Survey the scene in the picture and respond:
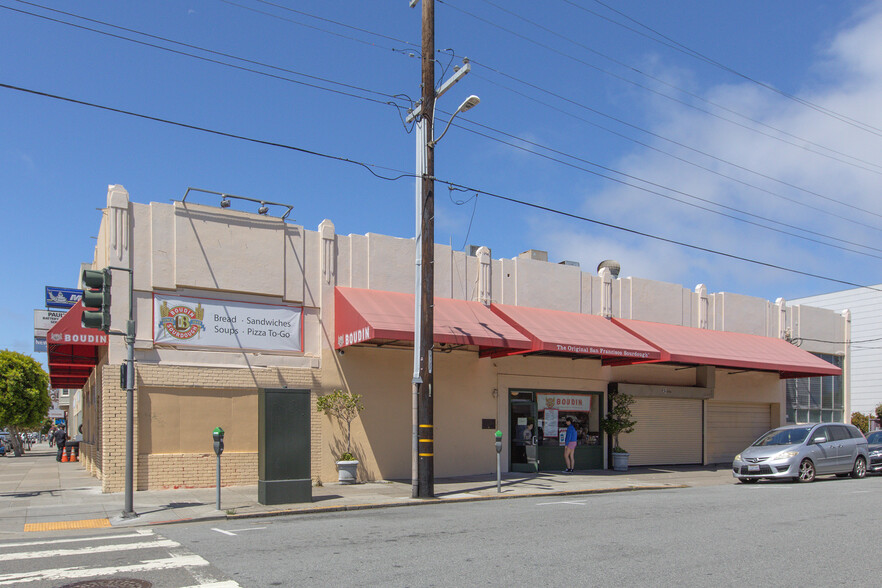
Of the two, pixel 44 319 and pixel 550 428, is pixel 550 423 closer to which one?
pixel 550 428

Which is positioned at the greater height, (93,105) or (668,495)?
(93,105)

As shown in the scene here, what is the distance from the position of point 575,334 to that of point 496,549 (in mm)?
11801

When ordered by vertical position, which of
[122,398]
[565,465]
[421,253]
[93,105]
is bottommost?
[565,465]

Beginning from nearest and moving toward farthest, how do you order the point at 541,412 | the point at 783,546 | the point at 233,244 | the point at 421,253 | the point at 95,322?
the point at 783,546 < the point at 95,322 < the point at 421,253 < the point at 233,244 < the point at 541,412

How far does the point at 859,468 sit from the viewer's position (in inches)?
779

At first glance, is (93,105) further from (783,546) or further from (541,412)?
(541,412)

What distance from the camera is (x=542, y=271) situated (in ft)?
71.5

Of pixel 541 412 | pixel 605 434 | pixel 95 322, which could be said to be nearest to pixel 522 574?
pixel 95 322

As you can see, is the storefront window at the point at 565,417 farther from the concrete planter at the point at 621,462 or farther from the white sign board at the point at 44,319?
the white sign board at the point at 44,319

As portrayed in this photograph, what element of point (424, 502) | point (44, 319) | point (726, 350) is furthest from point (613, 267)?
point (44, 319)

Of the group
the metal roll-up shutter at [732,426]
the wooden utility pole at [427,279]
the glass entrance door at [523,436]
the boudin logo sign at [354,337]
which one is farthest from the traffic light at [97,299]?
the metal roll-up shutter at [732,426]

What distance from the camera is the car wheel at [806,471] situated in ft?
59.5

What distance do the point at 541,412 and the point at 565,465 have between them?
175 cm

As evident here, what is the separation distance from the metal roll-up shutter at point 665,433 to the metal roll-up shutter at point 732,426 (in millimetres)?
845
